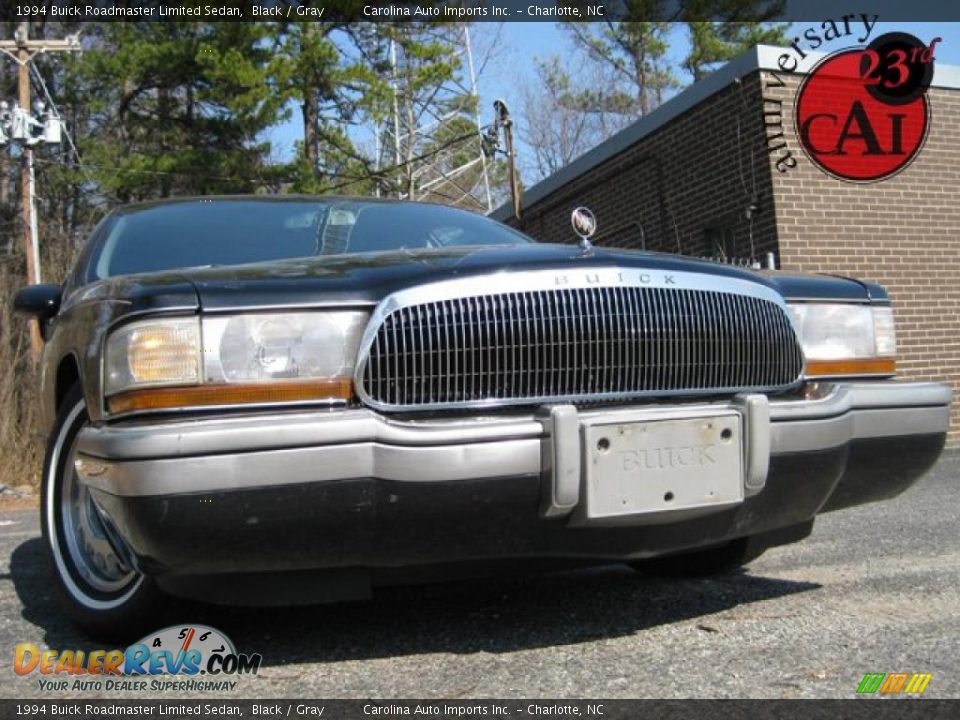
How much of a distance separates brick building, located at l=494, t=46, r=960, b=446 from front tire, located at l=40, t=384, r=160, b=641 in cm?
784

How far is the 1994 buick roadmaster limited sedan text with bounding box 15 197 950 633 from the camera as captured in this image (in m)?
2.17

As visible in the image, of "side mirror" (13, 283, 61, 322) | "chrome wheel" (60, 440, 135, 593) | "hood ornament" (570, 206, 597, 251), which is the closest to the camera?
"chrome wheel" (60, 440, 135, 593)

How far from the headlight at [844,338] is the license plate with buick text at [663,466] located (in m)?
0.59

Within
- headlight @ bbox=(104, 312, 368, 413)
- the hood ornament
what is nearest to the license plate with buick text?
headlight @ bbox=(104, 312, 368, 413)

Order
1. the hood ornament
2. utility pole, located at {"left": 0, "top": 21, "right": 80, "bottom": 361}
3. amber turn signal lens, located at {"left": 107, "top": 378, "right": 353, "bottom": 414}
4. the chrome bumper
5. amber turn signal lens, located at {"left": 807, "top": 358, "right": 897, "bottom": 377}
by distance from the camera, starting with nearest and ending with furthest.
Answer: the chrome bumper → amber turn signal lens, located at {"left": 107, "top": 378, "right": 353, "bottom": 414} → amber turn signal lens, located at {"left": 807, "top": 358, "right": 897, "bottom": 377} → the hood ornament → utility pole, located at {"left": 0, "top": 21, "right": 80, "bottom": 361}

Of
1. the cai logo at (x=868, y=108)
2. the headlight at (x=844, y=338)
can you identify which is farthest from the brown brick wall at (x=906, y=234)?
the headlight at (x=844, y=338)

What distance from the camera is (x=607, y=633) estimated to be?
8.82 feet

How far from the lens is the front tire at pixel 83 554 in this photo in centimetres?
258

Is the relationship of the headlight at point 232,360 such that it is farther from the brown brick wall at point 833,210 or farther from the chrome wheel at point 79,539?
the brown brick wall at point 833,210

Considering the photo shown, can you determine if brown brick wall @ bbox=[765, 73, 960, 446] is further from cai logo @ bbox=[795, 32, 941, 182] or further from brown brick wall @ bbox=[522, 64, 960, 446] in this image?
cai logo @ bbox=[795, 32, 941, 182]

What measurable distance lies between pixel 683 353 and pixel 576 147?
30984 millimetres

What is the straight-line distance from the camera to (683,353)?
263 centimetres

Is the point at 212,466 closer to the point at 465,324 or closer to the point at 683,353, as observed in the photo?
the point at 465,324

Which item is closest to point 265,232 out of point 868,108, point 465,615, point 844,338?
point 465,615
